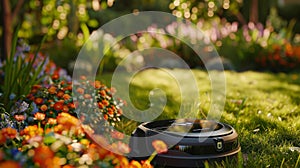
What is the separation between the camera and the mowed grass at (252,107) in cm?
279

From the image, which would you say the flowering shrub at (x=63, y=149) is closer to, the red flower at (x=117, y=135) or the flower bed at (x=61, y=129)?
the flower bed at (x=61, y=129)

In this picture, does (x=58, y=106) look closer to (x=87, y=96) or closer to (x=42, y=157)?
(x=87, y=96)

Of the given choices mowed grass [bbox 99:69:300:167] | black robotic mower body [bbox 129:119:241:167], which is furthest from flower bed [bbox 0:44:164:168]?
mowed grass [bbox 99:69:300:167]

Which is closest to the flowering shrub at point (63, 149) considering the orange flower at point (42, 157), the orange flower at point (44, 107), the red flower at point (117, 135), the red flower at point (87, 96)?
the orange flower at point (42, 157)

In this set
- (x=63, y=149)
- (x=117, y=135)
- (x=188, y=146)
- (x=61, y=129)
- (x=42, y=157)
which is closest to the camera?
(x=42, y=157)

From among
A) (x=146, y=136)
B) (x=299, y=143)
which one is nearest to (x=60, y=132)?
(x=146, y=136)

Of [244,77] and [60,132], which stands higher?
[60,132]

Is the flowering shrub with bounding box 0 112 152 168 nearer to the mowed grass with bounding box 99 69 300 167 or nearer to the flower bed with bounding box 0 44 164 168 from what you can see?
the flower bed with bounding box 0 44 164 168

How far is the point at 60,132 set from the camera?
7.26 feet

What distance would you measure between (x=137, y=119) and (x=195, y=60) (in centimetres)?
339

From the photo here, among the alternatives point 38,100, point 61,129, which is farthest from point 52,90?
point 61,129

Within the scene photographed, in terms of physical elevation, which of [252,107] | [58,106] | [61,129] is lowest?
[252,107]

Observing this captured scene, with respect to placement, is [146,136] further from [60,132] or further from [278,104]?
[278,104]

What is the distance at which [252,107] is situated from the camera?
3.85 meters
